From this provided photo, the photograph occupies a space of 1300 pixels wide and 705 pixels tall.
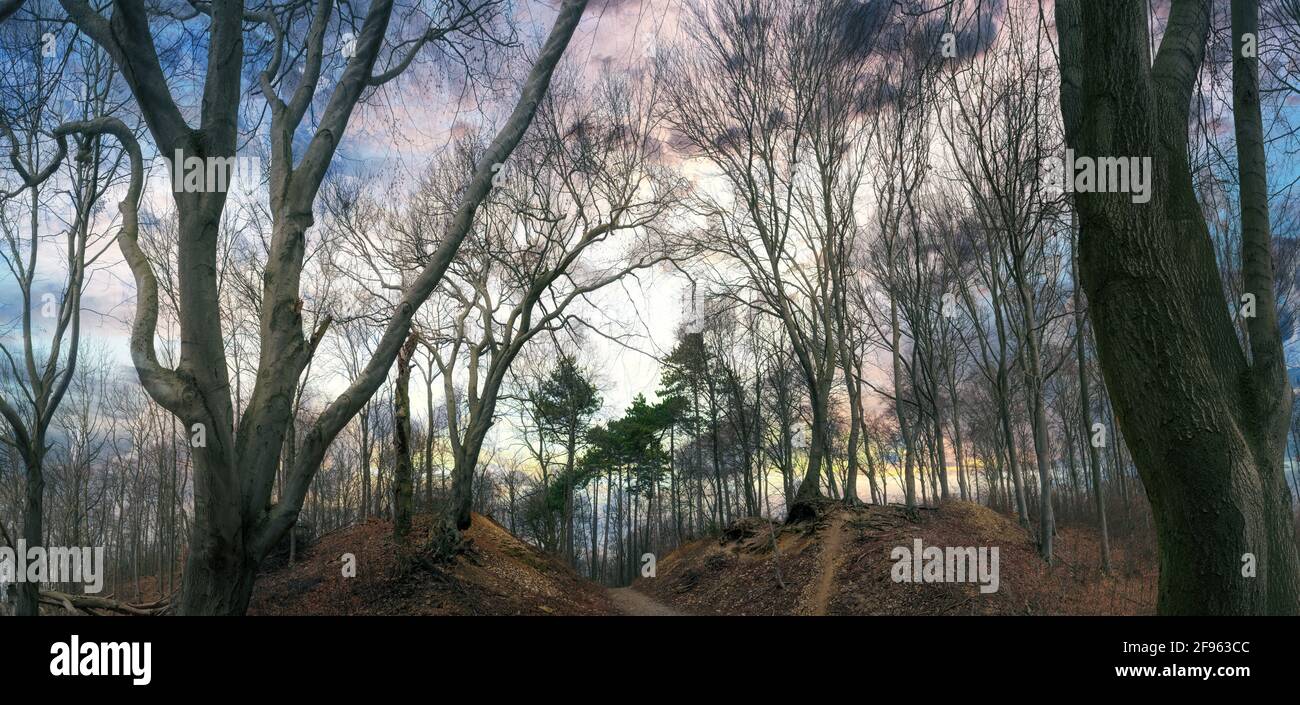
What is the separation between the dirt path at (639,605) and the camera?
42.7 ft

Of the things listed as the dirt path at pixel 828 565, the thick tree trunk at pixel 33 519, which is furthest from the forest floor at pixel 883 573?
the thick tree trunk at pixel 33 519

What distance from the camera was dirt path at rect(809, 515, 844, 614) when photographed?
10.3 m

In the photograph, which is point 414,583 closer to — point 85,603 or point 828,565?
point 85,603

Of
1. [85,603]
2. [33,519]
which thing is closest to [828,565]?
[85,603]

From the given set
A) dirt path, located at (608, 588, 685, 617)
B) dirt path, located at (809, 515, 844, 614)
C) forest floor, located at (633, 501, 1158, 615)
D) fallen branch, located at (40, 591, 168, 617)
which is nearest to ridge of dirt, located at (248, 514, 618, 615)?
dirt path, located at (608, 588, 685, 617)

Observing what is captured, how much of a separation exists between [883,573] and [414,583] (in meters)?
7.89

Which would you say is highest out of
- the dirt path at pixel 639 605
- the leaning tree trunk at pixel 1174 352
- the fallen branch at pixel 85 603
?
the leaning tree trunk at pixel 1174 352

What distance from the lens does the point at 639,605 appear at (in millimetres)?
14859

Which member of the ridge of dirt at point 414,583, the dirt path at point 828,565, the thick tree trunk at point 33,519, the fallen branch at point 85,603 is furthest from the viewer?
the dirt path at point 828,565

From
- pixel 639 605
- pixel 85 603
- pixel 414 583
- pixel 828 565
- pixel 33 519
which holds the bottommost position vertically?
pixel 639 605

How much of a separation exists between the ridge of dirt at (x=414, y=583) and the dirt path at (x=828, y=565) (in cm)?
451

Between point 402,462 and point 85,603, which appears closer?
point 85,603

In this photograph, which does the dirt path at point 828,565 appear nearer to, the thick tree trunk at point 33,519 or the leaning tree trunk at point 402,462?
the leaning tree trunk at point 402,462
